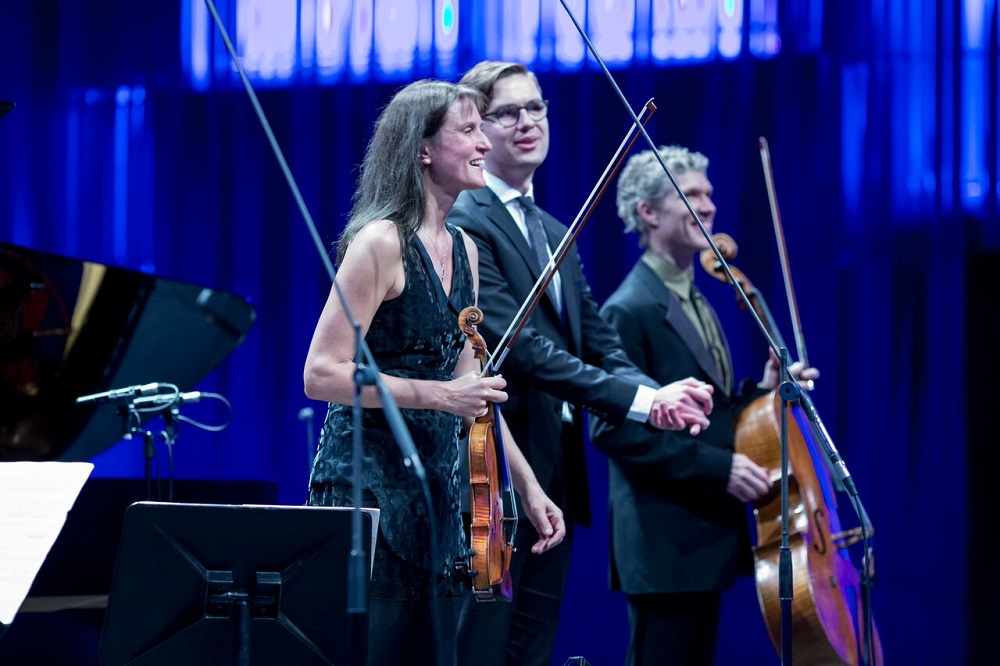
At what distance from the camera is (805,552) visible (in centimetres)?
291

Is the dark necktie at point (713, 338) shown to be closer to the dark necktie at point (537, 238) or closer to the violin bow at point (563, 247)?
the dark necktie at point (537, 238)

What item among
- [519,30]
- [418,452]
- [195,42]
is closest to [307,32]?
[195,42]

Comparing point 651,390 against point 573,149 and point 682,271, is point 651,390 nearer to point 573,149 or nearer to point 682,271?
point 682,271

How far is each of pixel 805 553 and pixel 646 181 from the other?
120 centimetres

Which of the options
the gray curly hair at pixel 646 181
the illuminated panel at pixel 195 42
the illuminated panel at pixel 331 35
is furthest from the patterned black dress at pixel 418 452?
the illuminated panel at pixel 195 42

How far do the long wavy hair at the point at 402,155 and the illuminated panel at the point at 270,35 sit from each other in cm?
309

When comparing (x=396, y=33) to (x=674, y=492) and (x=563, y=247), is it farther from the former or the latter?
(x=563, y=247)

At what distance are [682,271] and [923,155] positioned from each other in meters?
1.77

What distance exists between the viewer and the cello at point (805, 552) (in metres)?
2.87

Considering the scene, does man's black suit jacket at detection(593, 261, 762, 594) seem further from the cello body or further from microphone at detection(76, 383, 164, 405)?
microphone at detection(76, 383, 164, 405)

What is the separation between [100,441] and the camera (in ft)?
12.8

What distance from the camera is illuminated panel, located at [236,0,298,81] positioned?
17.1 feet

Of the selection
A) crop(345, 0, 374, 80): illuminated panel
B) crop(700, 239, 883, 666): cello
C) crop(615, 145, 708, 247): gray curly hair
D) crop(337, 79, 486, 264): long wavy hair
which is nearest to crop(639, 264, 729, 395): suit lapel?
crop(700, 239, 883, 666): cello

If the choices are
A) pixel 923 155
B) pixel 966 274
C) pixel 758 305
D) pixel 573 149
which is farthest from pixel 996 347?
pixel 573 149
